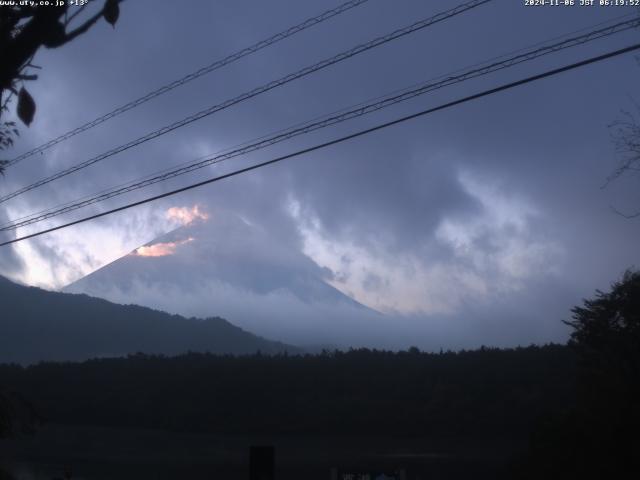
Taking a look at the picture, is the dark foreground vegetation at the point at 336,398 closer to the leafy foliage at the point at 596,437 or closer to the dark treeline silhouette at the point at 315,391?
the dark treeline silhouette at the point at 315,391

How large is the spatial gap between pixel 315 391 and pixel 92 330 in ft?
258

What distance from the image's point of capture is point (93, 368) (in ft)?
324

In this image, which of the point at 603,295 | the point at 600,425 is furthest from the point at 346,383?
the point at 600,425

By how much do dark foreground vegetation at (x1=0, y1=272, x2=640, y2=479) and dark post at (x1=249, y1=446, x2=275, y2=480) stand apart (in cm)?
3265

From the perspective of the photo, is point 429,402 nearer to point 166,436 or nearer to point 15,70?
point 166,436

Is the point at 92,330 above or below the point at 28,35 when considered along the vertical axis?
above

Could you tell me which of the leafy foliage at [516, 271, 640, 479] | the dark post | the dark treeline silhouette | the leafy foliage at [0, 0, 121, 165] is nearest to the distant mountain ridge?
the dark treeline silhouette

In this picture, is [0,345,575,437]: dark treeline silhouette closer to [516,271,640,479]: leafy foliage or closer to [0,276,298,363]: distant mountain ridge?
[0,276,298,363]: distant mountain ridge

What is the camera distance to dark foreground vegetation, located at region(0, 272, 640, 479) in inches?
2581

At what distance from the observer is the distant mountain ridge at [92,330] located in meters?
128

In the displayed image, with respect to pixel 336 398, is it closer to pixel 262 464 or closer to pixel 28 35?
pixel 262 464

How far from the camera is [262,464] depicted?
9109 millimetres

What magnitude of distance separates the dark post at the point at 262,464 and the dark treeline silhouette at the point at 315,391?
64.5 metres

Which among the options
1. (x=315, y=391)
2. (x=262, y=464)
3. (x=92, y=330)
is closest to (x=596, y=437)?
(x=262, y=464)
